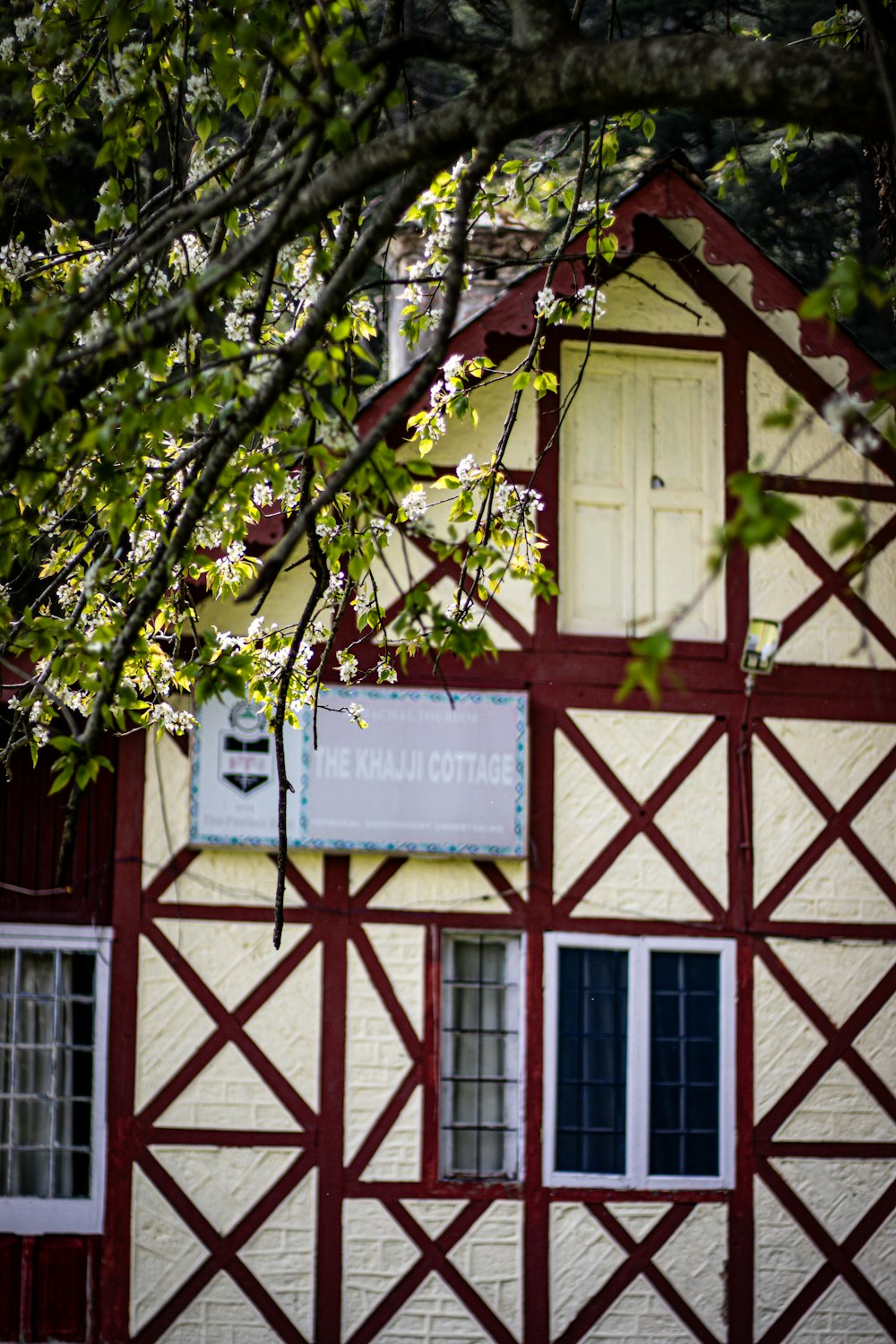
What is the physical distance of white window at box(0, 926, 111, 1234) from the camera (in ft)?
28.3

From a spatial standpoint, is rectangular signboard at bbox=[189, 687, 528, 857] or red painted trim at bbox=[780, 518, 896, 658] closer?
rectangular signboard at bbox=[189, 687, 528, 857]

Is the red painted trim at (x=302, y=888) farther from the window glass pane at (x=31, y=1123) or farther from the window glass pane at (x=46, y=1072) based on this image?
the window glass pane at (x=31, y=1123)

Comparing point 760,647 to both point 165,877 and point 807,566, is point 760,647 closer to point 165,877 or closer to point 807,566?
point 807,566

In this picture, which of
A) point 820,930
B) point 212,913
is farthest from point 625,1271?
point 212,913

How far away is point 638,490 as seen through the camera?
9328 mm

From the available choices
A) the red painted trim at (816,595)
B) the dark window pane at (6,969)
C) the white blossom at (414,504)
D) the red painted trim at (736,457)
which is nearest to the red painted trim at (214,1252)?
the dark window pane at (6,969)

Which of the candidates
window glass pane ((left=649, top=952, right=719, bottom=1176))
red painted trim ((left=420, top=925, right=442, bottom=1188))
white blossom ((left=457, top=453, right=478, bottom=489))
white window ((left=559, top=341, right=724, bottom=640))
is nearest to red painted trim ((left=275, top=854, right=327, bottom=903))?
red painted trim ((left=420, top=925, right=442, bottom=1188))

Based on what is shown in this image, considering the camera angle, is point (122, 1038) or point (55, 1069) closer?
point (122, 1038)

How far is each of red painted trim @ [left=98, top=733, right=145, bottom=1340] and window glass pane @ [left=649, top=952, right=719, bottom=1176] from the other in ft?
9.12

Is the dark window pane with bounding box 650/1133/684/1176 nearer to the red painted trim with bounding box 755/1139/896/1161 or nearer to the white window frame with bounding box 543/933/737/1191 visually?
the white window frame with bounding box 543/933/737/1191

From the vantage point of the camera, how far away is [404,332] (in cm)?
556

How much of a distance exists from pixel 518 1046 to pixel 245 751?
2158 mm

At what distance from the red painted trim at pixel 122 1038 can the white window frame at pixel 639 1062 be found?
7.18ft

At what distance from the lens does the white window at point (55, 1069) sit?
862 centimetres
